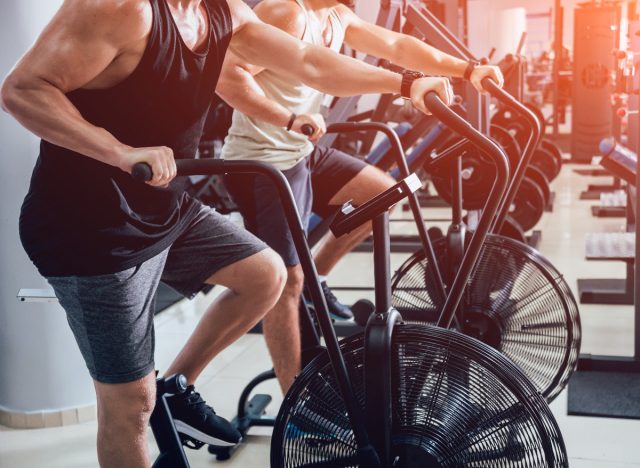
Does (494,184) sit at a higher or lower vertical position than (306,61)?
lower

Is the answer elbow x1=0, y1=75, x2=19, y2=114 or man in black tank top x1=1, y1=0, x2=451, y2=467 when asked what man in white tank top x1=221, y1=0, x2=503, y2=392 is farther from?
elbow x1=0, y1=75, x2=19, y2=114

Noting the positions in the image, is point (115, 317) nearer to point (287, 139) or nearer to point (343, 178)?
point (287, 139)

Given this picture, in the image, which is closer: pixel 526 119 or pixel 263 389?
pixel 526 119

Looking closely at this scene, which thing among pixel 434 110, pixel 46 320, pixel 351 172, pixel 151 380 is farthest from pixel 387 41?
pixel 46 320

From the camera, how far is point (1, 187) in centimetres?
298

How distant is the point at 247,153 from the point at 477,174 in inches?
87.9

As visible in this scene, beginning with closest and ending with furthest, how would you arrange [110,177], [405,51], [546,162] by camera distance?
[110,177] → [405,51] → [546,162]

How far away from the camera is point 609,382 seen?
340 cm

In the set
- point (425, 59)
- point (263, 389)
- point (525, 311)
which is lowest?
point (263, 389)

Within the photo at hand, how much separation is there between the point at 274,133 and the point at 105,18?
1.26m

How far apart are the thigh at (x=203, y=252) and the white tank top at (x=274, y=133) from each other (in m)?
0.70

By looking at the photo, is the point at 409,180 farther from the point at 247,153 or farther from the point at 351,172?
the point at 351,172

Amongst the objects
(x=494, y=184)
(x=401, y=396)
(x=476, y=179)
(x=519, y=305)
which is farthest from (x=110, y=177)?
(x=476, y=179)

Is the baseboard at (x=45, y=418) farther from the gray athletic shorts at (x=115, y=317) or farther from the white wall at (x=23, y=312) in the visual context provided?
the gray athletic shorts at (x=115, y=317)
